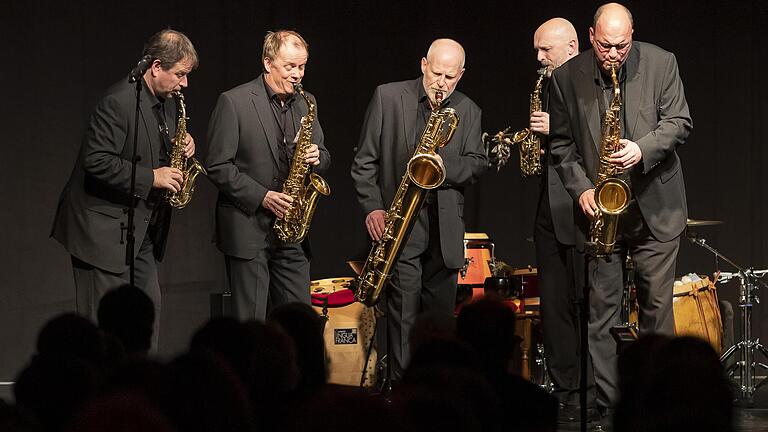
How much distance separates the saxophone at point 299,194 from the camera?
6.00m

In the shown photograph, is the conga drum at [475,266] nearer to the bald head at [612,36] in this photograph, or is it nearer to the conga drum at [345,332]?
the conga drum at [345,332]

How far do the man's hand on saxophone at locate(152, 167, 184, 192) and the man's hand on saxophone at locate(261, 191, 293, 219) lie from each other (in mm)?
457

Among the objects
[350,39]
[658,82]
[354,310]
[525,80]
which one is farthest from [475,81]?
[658,82]

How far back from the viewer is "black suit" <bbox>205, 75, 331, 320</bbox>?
19.4 feet

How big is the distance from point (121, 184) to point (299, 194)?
3.15 ft

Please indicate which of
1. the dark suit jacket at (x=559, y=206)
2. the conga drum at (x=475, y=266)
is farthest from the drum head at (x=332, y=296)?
the dark suit jacket at (x=559, y=206)

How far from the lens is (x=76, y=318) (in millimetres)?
3326

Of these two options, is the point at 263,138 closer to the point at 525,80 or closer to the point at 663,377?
the point at 525,80

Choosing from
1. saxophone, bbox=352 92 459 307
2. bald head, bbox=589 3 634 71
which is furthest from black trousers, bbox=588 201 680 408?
saxophone, bbox=352 92 459 307

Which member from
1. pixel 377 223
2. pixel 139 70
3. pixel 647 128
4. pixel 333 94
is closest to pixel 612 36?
pixel 647 128

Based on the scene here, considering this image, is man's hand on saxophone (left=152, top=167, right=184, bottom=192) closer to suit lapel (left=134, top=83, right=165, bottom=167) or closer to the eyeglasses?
suit lapel (left=134, top=83, right=165, bottom=167)

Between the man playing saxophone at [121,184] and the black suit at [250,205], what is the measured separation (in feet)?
0.88

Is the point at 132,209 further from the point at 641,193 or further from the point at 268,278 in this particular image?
the point at 641,193

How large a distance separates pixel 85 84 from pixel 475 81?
287 centimetres
